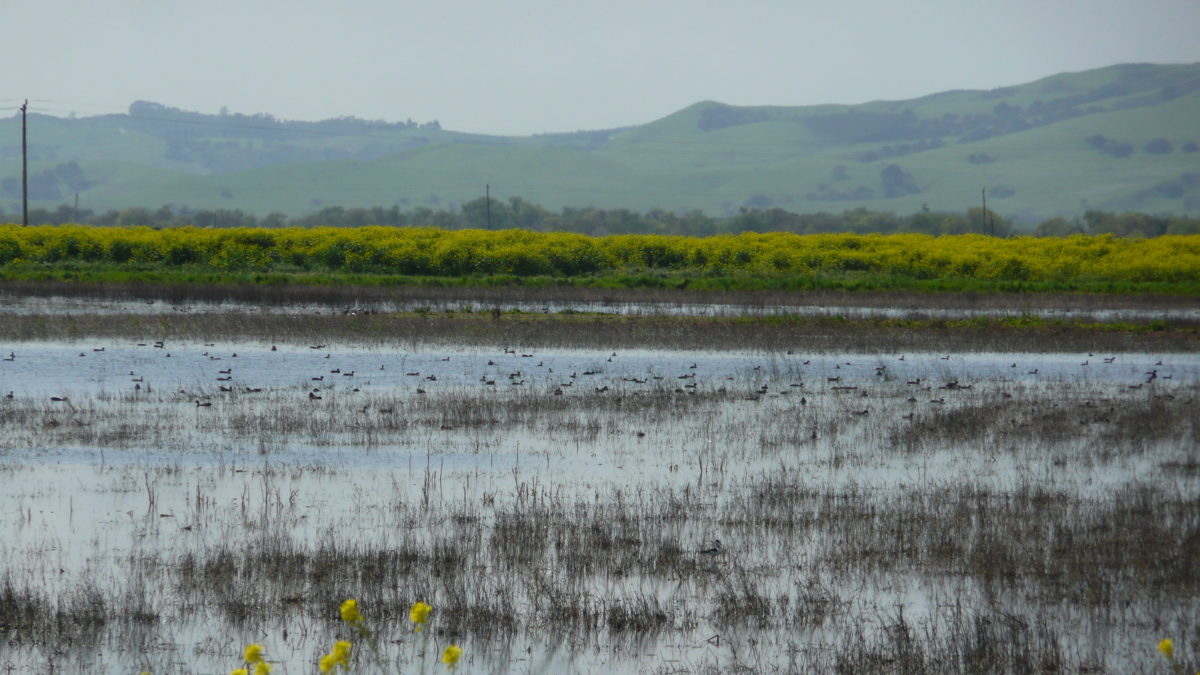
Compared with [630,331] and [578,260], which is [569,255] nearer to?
[578,260]

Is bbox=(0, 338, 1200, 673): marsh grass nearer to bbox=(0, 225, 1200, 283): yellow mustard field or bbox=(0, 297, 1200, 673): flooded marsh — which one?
bbox=(0, 297, 1200, 673): flooded marsh

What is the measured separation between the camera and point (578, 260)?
147 feet

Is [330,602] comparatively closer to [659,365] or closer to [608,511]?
[608,511]

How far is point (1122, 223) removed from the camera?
82.6 metres

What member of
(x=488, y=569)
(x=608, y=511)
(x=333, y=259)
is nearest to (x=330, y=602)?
(x=488, y=569)

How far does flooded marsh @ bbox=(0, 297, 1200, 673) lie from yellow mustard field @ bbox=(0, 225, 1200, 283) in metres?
26.2

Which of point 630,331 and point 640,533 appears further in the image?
point 630,331

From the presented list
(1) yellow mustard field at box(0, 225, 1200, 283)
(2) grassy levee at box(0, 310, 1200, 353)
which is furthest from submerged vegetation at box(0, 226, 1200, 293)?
(2) grassy levee at box(0, 310, 1200, 353)

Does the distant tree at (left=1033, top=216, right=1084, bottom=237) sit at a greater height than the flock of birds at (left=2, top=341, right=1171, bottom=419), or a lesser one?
greater

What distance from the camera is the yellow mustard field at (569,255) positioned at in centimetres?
4250

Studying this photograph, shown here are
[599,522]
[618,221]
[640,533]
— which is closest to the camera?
[640,533]

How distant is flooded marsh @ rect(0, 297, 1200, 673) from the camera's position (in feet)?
20.7

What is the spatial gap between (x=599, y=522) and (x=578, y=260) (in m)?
36.3

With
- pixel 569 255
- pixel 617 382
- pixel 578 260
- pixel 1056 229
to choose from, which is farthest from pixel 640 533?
pixel 1056 229
